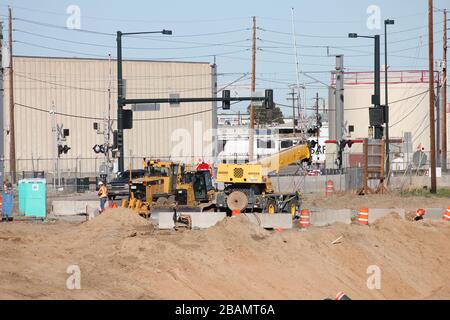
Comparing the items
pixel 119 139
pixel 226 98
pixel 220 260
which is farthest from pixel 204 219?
pixel 119 139

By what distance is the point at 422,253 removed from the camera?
98.8ft

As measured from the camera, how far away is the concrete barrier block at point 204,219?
30625 mm

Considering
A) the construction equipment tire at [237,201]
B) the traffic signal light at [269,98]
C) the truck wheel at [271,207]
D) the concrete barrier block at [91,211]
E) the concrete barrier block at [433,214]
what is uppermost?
the traffic signal light at [269,98]

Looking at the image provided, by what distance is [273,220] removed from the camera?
31.0m

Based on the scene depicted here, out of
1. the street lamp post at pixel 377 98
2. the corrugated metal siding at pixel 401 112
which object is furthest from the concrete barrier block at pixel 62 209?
the corrugated metal siding at pixel 401 112

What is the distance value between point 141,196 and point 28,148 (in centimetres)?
4138

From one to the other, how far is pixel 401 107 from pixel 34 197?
50798 millimetres

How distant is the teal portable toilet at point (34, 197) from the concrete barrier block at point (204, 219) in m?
7.01

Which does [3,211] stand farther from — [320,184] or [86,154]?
[86,154]

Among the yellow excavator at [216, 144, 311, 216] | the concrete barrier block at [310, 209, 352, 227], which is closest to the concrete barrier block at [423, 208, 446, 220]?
the concrete barrier block at [310, 209, 352, 227]

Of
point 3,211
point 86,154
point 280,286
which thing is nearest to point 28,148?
point 86,154

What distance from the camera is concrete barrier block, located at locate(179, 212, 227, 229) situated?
3062cm

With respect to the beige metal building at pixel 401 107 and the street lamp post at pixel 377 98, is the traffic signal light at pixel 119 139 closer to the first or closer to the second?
the street lamp post at pixel 377 98

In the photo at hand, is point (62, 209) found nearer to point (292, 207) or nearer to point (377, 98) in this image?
point (292, 207)
